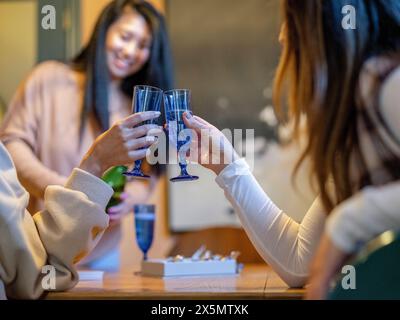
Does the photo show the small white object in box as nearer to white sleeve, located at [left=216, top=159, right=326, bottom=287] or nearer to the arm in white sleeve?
white sleeve, located at [left=216, top=159, right=326, bottom=287]

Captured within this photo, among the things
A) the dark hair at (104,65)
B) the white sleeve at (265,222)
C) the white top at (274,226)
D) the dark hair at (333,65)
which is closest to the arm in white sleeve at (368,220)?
the dark hair at (333,65)

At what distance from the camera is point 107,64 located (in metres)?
2.32

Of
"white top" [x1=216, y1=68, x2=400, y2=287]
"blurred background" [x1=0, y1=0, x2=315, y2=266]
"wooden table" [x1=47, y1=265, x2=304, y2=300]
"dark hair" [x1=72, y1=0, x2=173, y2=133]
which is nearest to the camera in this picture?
"wooden table" [x1=47, y1=265, x2=304, y2=300]

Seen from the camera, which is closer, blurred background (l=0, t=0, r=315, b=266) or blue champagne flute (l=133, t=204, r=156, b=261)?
blue champagne flute (l=133, t=204, r=156, b=261)

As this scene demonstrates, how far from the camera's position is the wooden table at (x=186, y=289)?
3.76 feet

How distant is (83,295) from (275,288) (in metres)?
0.33

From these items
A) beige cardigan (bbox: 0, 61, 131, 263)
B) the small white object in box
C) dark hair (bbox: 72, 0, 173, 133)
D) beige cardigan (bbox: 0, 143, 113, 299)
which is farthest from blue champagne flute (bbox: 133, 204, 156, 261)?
dark hair (bbox: 72, 0, 173, 133)

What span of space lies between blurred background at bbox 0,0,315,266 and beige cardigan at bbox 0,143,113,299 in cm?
160

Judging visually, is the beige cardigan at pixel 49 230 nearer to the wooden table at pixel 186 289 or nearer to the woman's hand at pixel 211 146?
the wooden table at pixel 186 289

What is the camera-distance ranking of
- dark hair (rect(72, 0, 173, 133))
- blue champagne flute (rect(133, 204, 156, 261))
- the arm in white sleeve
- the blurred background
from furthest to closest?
the blurred background < dark hair (rect(72, 0, 173, 133)) < blue champagne flute (rect(133, 204, 156, 261)) < the arm in white sleeve

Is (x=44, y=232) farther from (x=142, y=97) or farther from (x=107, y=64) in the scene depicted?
(x=107, y=64)

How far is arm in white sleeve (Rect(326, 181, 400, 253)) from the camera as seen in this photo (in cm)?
85

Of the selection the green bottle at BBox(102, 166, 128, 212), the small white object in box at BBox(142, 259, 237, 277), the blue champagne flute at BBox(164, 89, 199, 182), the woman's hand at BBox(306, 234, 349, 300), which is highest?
the blue champagne flute at BBox(164, 89, 199, 182)
